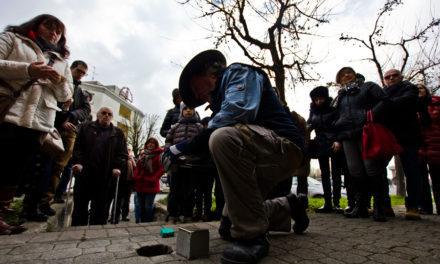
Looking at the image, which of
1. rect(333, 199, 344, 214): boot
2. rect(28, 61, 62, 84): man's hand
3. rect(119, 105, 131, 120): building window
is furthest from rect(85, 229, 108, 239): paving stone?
rect(119, 105, 131, 120): building window

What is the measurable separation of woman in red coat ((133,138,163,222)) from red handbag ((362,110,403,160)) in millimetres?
4123

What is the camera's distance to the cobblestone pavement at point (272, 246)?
1616 mm

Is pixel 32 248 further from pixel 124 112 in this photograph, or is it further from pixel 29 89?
pixel 124 112

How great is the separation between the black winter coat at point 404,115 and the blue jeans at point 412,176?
13 cm

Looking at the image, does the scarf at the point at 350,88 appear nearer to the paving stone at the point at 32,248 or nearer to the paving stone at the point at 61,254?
the paving stone at the point at 61,254

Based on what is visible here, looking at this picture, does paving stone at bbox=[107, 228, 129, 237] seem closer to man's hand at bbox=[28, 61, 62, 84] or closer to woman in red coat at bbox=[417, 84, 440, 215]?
man's hand at bbox=[28, 61, 62, 84]

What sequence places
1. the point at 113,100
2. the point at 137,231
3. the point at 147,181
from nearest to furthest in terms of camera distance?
the point at 137,231, the point at 147,181, the point at 113,100

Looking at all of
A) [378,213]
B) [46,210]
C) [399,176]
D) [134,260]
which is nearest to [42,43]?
[46,210]

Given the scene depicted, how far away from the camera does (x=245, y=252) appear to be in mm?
1464

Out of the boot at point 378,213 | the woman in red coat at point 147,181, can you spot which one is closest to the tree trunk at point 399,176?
the boot at point 378,213

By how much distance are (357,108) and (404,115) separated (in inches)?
25.8

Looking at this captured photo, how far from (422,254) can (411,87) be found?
2713 millimetres

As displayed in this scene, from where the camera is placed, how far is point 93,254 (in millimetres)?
1708

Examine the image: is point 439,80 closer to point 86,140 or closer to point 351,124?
point 351,124
